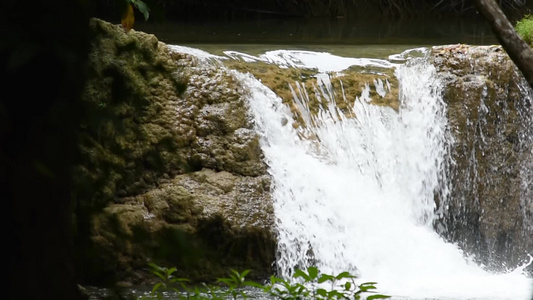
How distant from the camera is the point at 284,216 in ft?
22.7

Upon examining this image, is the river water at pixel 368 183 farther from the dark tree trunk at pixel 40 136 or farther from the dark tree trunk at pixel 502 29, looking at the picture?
the dark tree trunk at pixel 40 136

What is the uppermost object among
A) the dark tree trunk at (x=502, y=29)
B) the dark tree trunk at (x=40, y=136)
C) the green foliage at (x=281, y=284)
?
the dark tree trunk at (x=502, y=29)

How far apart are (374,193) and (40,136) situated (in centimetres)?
622

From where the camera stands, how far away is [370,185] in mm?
7629

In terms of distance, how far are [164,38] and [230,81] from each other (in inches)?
195

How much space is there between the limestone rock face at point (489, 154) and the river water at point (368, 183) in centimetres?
17

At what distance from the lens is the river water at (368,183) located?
22.6 ft

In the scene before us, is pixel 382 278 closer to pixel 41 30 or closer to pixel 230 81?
pixel 230 81

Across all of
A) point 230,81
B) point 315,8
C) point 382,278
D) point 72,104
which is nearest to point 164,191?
point 230,81

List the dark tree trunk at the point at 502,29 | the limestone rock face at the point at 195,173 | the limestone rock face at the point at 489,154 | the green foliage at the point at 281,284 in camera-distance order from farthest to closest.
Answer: the limestone rock face at the point at 489,154, the limestone rock face at the point at 195,173, the dark tree trunk at the point at 502,29, the green foliage at the point at 281,284

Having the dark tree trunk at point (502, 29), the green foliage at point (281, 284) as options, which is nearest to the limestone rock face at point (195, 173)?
the green foliage at point (281, 284)

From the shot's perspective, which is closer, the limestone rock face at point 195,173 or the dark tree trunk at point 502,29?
the dark tree trunk at point 502,29

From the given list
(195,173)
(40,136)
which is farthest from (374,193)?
(40,136)

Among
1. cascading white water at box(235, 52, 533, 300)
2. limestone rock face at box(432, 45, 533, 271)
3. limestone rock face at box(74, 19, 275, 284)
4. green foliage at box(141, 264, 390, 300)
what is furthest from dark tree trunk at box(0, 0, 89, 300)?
limestone rock face at box(432, 45, 533, 271)
